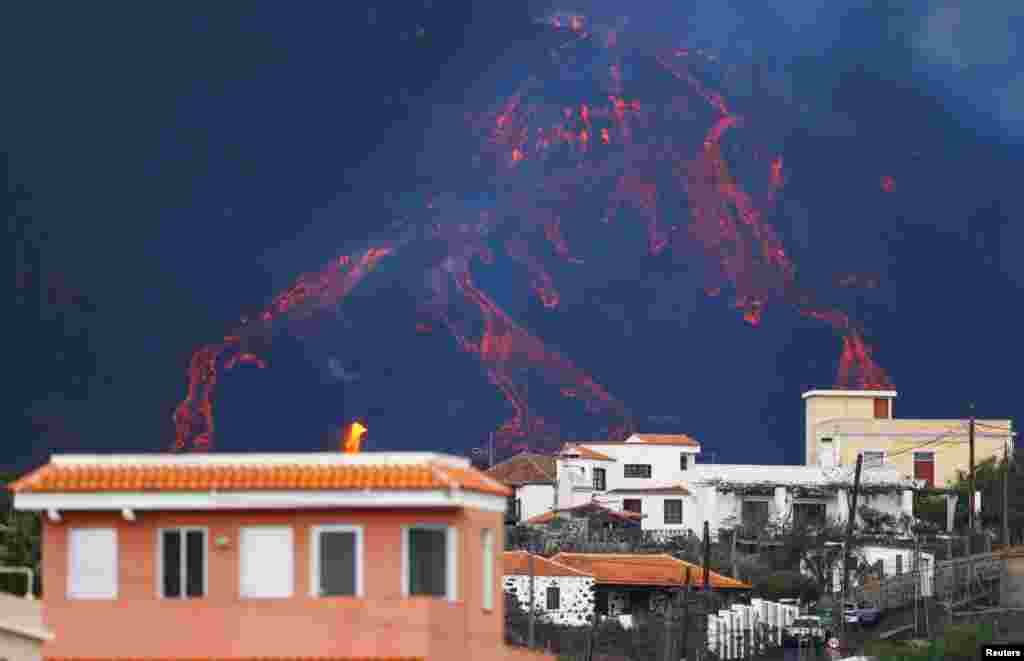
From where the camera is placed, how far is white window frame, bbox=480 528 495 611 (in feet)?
92.0

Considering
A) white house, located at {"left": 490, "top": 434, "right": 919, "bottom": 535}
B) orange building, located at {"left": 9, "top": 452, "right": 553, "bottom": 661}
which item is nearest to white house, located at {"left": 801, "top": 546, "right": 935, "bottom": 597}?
white house, located at {"left": 490, "top": 434, "right": 919, "bottom": 535}

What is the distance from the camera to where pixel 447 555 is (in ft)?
87.5

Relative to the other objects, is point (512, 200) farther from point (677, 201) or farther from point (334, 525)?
point (334, 525)

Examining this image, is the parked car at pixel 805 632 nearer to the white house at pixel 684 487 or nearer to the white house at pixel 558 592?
the white house at pixel 558 592

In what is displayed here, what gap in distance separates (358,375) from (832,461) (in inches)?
1673

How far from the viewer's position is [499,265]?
462 feet

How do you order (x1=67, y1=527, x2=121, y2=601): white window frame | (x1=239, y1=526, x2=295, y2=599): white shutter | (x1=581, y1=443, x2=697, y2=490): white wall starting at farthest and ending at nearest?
(x1=581, y1=443, x2=697, y2=490): white wall < (x1=67, y1=527, x2=121, y2=601): white window frame < (x1=239, y1=526, x2=295, y2=599): white shutter

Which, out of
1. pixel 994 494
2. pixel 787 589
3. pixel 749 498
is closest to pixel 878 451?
pixel 994 494

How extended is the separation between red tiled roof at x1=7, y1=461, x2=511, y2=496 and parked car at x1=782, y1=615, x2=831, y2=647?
41.1 m

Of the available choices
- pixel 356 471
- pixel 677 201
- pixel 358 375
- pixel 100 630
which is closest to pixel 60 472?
pixel 100 630

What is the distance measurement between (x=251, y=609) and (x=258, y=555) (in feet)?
2.23

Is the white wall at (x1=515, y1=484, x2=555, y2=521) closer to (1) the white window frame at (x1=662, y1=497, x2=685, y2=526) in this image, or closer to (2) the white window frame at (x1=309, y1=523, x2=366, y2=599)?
(1) the white window frame at (x1=662, y1=497, x2=685, y2=526)

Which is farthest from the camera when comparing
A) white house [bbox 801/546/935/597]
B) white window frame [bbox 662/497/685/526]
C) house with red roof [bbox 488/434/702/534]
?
house with red roof [bbox 488/434/702/534]

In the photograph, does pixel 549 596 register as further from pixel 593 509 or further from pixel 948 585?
pixel 593 509
